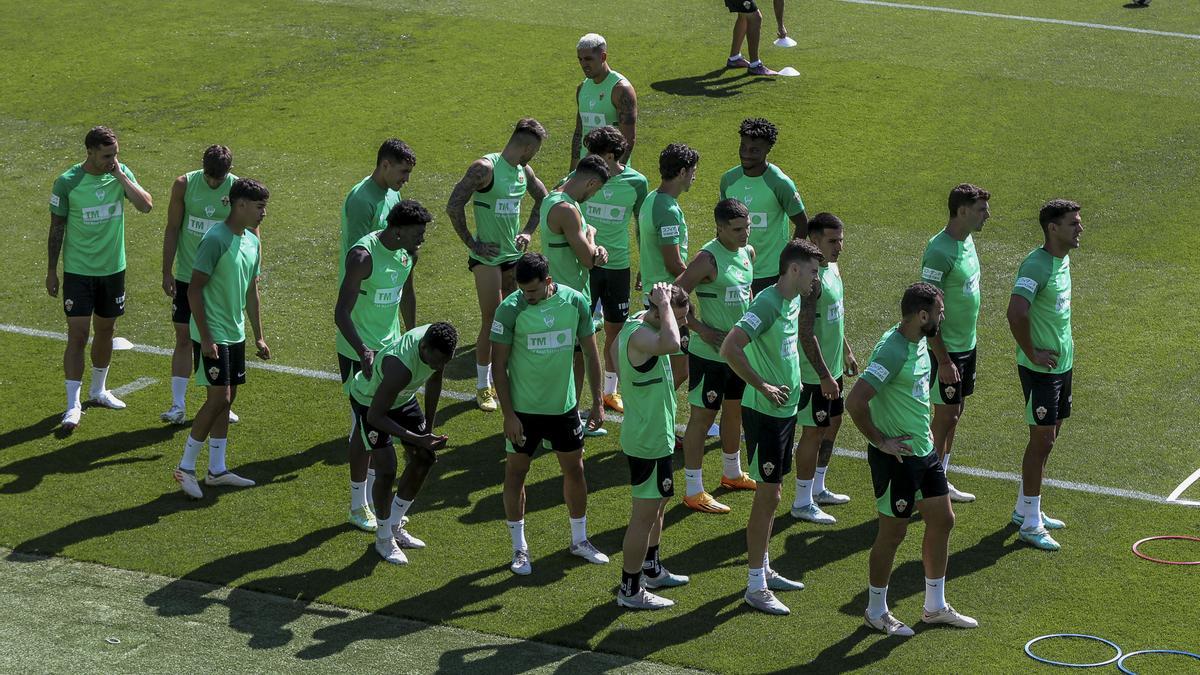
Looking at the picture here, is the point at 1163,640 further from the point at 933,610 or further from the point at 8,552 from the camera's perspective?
the point at 8,552

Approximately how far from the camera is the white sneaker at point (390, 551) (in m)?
10.0

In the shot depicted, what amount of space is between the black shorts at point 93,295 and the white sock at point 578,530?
4.71 m

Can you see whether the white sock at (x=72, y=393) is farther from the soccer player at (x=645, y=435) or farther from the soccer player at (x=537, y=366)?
the soccer player at (x=645, y=435)

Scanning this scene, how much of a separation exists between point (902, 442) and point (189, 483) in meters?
5.29

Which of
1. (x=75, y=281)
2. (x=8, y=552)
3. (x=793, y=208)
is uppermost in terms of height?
(x=793, y=208)

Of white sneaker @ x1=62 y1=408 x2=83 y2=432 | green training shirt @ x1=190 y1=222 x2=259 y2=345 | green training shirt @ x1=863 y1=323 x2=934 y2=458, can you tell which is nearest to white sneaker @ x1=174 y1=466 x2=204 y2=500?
green training shirt @ x1=190 y1=222 x2=259 y2=345

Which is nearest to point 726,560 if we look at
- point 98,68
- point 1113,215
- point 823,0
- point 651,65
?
point 1113,215

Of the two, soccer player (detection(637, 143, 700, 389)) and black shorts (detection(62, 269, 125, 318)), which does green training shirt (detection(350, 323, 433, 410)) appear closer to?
soccer player (detection(637, 143, 700, 389))

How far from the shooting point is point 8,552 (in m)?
Result: 10.1

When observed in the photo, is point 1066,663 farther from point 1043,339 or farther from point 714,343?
point 714,343

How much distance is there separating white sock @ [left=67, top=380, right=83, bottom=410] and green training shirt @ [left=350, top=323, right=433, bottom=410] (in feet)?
10.9

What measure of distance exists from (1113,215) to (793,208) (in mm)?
7002

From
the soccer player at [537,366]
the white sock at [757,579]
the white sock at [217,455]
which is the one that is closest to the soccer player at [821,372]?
the white sock at [757,579]

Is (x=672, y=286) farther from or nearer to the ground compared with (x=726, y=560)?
farther from the ground
